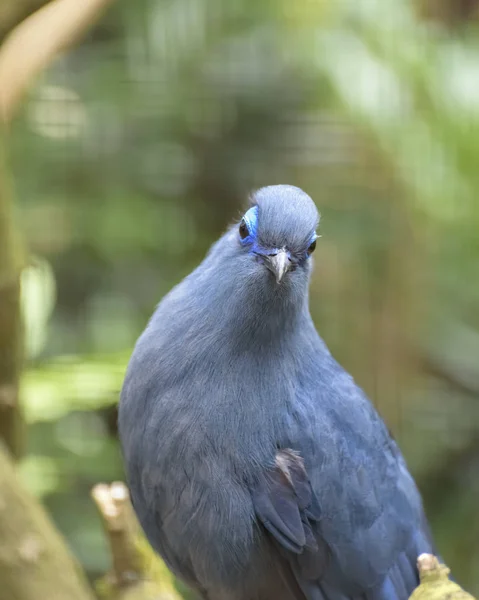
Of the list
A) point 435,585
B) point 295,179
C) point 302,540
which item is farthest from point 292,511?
point 295,179

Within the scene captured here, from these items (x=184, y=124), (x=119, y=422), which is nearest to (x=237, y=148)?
(x=184, y=124)

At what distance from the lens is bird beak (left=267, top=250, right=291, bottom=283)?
1.34 metres

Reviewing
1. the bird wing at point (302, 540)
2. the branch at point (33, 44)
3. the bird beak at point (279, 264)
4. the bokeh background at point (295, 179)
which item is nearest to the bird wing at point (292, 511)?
the bird wing at point (302, 540)

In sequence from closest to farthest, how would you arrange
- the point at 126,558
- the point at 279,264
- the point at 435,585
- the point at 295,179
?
the point at 435,585
the point at 279,264
the point at 126,558
the point at 295,179

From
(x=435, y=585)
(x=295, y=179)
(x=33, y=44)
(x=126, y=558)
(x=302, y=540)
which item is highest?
(x=33, y=44)

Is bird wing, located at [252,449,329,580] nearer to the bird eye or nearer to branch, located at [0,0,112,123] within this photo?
the bird eye

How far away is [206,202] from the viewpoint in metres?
3.27

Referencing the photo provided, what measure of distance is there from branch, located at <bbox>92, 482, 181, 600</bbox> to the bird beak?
699 millimetres

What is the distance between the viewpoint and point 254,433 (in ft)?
4.83

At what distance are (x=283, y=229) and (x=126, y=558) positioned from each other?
890 mm

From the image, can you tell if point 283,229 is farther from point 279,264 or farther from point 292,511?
point 292,511

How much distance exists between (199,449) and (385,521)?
470mm

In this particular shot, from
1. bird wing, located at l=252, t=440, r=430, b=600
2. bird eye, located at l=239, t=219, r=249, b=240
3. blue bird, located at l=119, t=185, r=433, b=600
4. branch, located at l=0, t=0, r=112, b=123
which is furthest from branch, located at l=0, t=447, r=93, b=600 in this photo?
branch, located at l=0, t=0, r=112, b=123

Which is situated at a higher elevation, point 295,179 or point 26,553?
point 295,179
